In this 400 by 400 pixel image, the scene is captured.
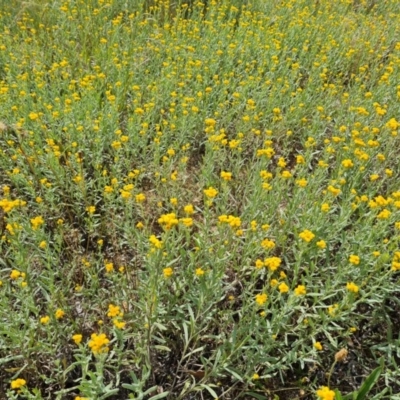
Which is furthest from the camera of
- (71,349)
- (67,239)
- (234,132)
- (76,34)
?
(76,34)

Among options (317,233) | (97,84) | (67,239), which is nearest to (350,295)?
(317,233)

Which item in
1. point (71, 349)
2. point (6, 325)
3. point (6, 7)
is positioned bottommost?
point (71, 349)

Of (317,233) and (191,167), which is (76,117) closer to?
(191,167)

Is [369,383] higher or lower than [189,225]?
lower

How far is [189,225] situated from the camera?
6.73 feet

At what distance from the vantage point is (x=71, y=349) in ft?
7.16

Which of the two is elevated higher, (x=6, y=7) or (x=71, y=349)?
Answer: (x=6, y=7)

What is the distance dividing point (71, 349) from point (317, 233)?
4.91 feet

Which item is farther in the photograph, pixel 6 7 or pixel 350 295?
pixel 6 7

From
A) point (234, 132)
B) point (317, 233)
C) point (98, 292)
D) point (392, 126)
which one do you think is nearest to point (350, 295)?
point (317, 233)

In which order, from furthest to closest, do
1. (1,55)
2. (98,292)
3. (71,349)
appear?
(1,55) → (98,292) → (71,349)

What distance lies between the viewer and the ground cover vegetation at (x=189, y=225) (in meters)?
2.06

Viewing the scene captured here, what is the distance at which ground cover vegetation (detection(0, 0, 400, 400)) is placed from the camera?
2059 mm

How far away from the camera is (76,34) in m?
4.54
